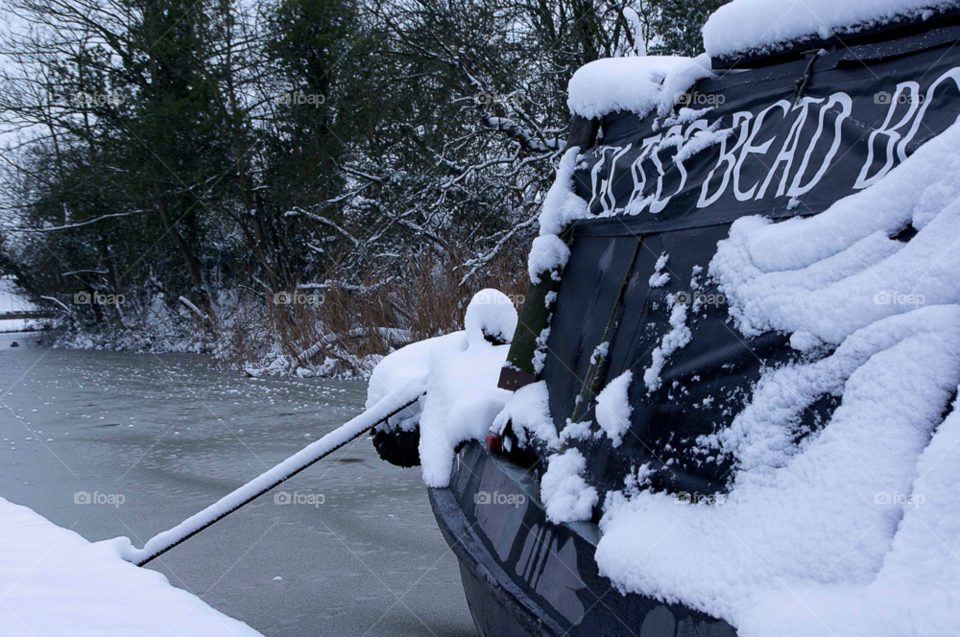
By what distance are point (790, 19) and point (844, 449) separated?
865mm

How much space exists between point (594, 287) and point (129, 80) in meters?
20.8

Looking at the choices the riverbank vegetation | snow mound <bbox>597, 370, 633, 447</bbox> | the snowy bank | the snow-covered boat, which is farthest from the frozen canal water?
the riverbank vegetation

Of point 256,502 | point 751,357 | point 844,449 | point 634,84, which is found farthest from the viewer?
point 256,502

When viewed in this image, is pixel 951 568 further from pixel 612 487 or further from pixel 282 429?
pixel 282 429

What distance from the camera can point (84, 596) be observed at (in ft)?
7.23

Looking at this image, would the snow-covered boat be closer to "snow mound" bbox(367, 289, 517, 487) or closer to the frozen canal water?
"snow mound" bbox(367, 289, 517, 487)

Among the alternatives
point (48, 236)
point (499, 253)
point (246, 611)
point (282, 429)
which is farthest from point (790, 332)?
point (48, 236)

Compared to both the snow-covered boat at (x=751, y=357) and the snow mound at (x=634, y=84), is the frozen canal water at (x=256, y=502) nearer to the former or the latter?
the snow-covered boat at (x=751, y=357)

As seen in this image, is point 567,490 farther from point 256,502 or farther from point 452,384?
point 256,502

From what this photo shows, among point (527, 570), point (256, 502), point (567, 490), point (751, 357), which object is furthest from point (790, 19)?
point (256, 502)

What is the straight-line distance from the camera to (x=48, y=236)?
21.8 metres

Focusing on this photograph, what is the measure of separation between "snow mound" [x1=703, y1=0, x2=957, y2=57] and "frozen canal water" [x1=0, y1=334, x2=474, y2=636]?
2.01 metres

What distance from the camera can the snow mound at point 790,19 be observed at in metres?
1.31

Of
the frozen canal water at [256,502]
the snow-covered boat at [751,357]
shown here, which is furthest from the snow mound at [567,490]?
the frozen canal water at [256,502]
